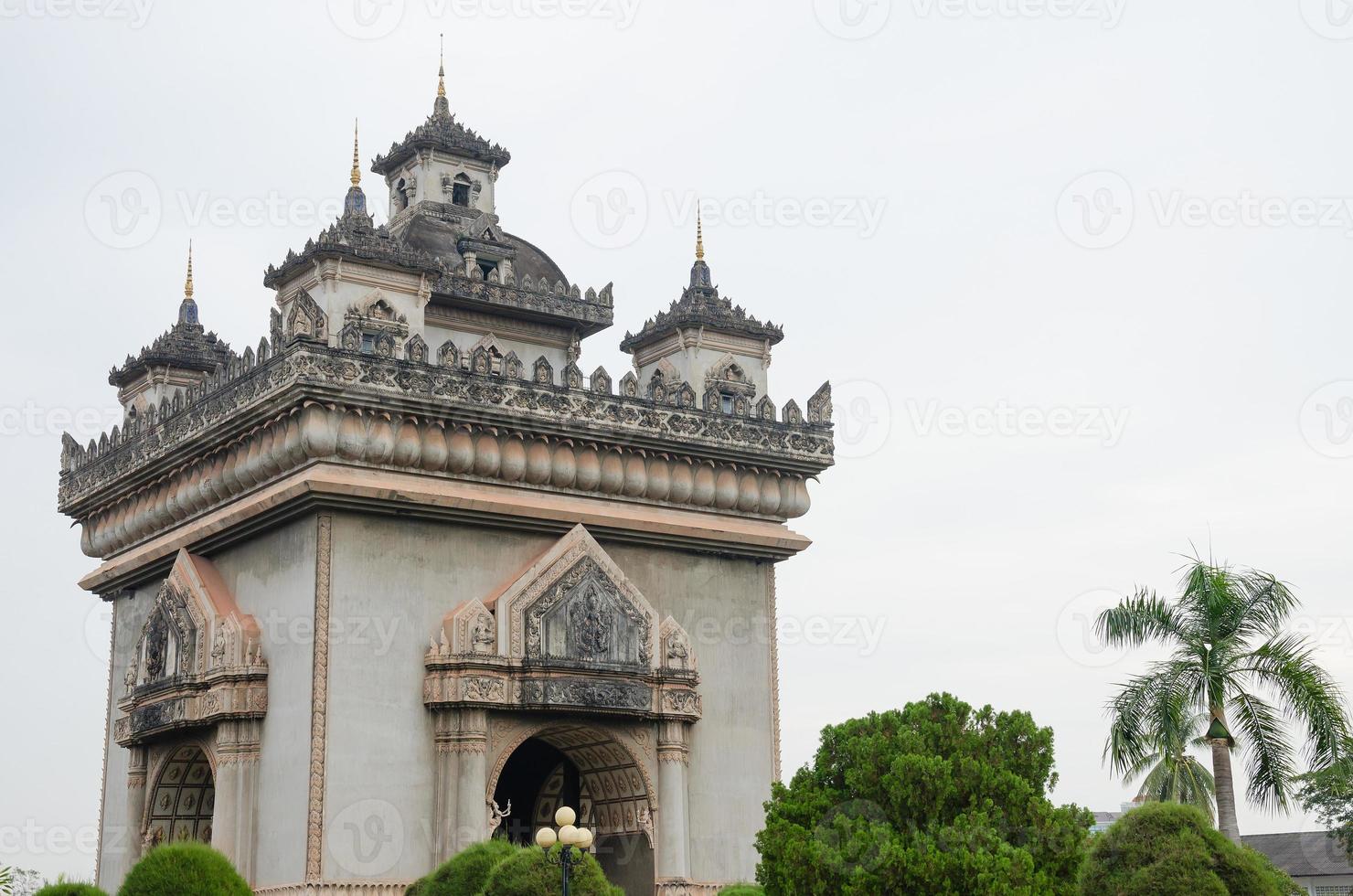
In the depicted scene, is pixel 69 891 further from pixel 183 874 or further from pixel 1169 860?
pixel 1169 860

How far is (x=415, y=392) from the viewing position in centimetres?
2508

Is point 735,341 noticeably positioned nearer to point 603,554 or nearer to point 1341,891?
point 603,554

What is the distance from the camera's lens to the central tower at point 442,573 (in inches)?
962

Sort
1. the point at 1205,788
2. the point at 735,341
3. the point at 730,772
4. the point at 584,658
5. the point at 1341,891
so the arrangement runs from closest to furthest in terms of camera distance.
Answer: the point at 584,658
the point at 730,772
the point at 735,341
the point at 1205,788
the point at 1341,891

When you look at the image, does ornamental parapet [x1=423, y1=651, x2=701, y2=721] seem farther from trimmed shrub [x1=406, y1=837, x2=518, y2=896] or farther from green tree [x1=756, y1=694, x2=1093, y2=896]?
green tree [x1=756, y1=694, x2=1093, y2=896]

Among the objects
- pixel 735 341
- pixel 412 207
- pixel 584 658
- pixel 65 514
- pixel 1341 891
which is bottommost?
pixel 1341 891

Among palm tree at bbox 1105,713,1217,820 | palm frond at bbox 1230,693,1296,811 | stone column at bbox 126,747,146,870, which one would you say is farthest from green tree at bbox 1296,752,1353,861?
stone column at bbox 126,747,146,870

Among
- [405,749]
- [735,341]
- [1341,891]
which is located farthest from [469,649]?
[1341,891]

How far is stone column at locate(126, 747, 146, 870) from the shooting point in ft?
89.7

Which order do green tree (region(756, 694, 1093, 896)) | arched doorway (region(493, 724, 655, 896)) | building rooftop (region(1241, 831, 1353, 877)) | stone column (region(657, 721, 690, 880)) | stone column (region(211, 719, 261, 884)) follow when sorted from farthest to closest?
building rooftop (region(1241, 831, 1353, 877)) < arched doorway (region(493, 724, 655, 896)) < stone column (region(657, 721, 690, 880)) < stone column (region(211, 719, 261, 884)) < green tree (region(756, 694, 1093, 896))

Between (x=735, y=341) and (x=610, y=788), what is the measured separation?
296 inches

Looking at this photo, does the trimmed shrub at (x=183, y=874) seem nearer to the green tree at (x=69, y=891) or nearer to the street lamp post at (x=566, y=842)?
the green tree at (x=69, y=891)

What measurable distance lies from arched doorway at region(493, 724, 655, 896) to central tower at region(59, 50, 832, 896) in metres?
0.05

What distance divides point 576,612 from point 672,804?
311 centimetres
